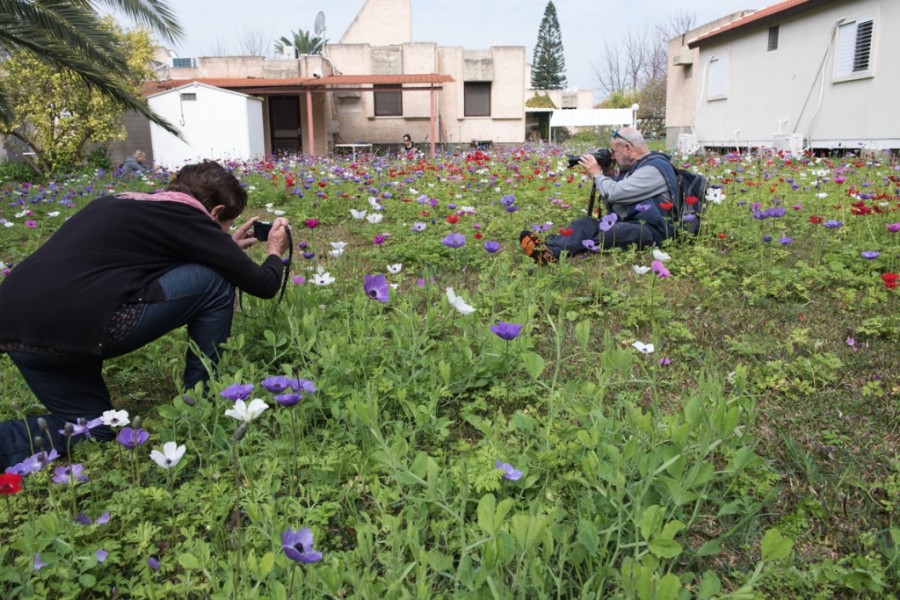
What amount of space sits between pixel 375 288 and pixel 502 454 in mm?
870

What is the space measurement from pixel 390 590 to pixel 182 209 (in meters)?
1.54

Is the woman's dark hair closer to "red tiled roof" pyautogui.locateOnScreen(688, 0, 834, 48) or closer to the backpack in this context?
the backpack

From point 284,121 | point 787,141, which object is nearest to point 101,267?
point 787,141

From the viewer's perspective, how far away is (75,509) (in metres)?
1.79

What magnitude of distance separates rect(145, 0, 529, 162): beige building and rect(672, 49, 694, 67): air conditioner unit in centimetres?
756

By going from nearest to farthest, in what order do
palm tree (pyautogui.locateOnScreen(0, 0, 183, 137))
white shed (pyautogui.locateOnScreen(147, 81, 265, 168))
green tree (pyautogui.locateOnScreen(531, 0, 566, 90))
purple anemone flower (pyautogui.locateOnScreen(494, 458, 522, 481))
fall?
purple anemone flower (pyautogui.locateOnScreen(494, 458, 522, 481)) → palm tree (pyautogui.locateOnScreen(0, 0, 183, 137)) → white shed (pyautogui.locateOnScreen(147, 81, 265, 168)) → green tree (pyautogui.locateOnScreen(531, 0, 566, 90))

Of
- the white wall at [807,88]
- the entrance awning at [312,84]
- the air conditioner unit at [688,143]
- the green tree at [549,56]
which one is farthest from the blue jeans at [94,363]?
the green tree at [549,56]

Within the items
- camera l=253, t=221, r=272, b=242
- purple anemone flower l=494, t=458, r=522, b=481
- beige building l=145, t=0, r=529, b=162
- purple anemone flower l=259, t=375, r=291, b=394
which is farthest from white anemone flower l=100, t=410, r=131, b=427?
beige building l=145, t=0, r=529, b=162

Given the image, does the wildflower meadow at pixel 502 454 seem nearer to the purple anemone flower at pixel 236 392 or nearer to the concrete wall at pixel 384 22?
the purple anemone flower at pixel 236 392

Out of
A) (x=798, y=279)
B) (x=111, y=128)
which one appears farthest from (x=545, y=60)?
(x=798, y=279)

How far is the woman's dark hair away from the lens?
2.48 m

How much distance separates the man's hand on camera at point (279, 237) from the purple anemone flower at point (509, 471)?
143cm

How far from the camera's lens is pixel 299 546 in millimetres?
1218

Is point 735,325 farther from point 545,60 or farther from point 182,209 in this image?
point 545,60
